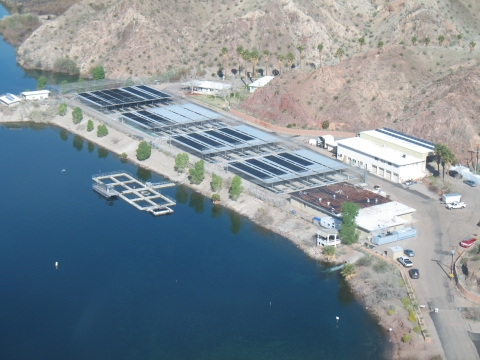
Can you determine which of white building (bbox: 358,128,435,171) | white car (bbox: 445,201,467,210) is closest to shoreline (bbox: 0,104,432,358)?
white car (bbox: 445,201,467,210)

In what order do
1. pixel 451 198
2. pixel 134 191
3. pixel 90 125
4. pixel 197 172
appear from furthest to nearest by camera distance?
pixel 90 125, pixel 197 172, pixel 134 191, pixel 451 198

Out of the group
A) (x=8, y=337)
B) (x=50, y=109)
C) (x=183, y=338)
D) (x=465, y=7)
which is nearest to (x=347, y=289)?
(x=183, y=338)

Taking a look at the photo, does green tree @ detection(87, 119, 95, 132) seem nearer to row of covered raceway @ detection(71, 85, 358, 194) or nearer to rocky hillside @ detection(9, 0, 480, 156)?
row of covered raceway @ detection(71, 85, 358, 194)

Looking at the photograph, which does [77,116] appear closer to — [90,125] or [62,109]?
[90,125]

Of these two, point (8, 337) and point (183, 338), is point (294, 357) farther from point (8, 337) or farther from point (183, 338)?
point (8, 337)

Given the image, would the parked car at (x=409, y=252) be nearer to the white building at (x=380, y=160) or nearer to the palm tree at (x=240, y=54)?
the white building at (x=380, y=160)

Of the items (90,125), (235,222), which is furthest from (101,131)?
(235,222)
